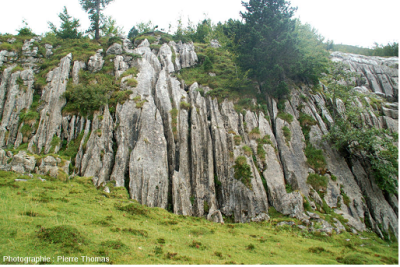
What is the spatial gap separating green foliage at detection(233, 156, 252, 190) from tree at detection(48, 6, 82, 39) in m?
45.4

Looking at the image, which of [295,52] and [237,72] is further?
[237,72]

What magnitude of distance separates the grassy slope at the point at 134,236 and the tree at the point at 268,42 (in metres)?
22.3

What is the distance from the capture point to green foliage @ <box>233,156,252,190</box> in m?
25.0

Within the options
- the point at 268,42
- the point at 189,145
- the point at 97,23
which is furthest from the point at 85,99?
the point at 97,23

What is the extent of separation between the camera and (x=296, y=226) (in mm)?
20438

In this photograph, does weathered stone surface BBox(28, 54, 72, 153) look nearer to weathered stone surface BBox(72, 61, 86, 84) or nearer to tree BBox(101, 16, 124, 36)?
weathered stone surface BBox(72, 61, 86, 84)

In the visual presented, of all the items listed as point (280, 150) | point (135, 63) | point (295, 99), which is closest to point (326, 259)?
point (280, 150)

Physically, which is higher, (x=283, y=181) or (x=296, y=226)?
(x=283, y=181)

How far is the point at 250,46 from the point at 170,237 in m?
30.0

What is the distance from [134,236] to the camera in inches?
587

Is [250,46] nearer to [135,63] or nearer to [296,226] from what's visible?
[135,63]

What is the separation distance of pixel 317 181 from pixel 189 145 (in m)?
15.6

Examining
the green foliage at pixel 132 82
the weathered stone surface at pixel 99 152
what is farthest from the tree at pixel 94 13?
the weathered stone surface at pixel 99 152

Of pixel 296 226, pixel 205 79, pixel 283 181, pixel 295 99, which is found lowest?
pixel 296 226
